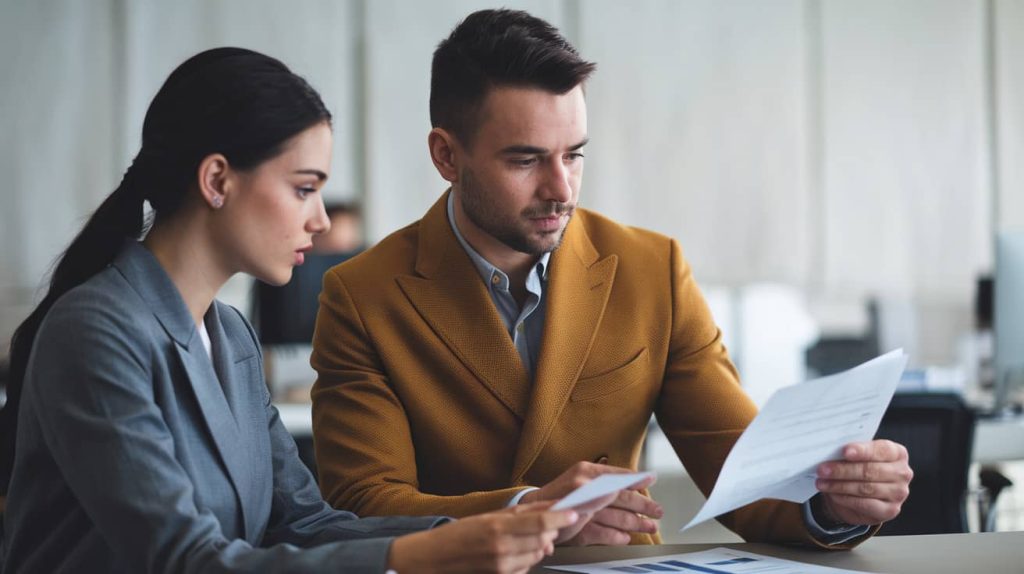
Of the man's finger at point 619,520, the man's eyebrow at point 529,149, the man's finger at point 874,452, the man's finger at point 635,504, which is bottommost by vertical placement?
the man's finger at point 619,520

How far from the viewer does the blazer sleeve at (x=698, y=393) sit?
5.62ft

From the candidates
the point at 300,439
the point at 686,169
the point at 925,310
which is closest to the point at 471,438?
the point at 300,439

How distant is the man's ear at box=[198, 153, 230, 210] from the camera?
1.21 meters

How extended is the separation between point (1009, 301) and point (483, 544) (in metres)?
2.63

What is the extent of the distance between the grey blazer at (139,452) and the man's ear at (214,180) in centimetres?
9

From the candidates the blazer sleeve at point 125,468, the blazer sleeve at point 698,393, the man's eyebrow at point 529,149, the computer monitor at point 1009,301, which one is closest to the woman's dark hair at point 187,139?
the blazer sleeve at point 125,468

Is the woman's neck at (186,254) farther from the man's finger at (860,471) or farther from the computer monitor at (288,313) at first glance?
the computer monitor at (288,313)

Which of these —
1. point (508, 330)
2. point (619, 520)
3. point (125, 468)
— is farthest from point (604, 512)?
point (125, 468)

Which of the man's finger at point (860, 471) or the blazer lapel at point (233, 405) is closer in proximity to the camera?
the blazer lapel at point (233, 405)

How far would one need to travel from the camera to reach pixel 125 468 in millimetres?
1064

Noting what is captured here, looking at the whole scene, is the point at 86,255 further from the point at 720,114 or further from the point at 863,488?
the point at 720,114

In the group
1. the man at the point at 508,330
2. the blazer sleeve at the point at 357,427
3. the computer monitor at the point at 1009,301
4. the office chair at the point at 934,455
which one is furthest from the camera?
the computer monitor at the point at 1009,301

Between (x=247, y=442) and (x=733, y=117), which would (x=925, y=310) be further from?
(x=247, y=442)

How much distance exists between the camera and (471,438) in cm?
167
